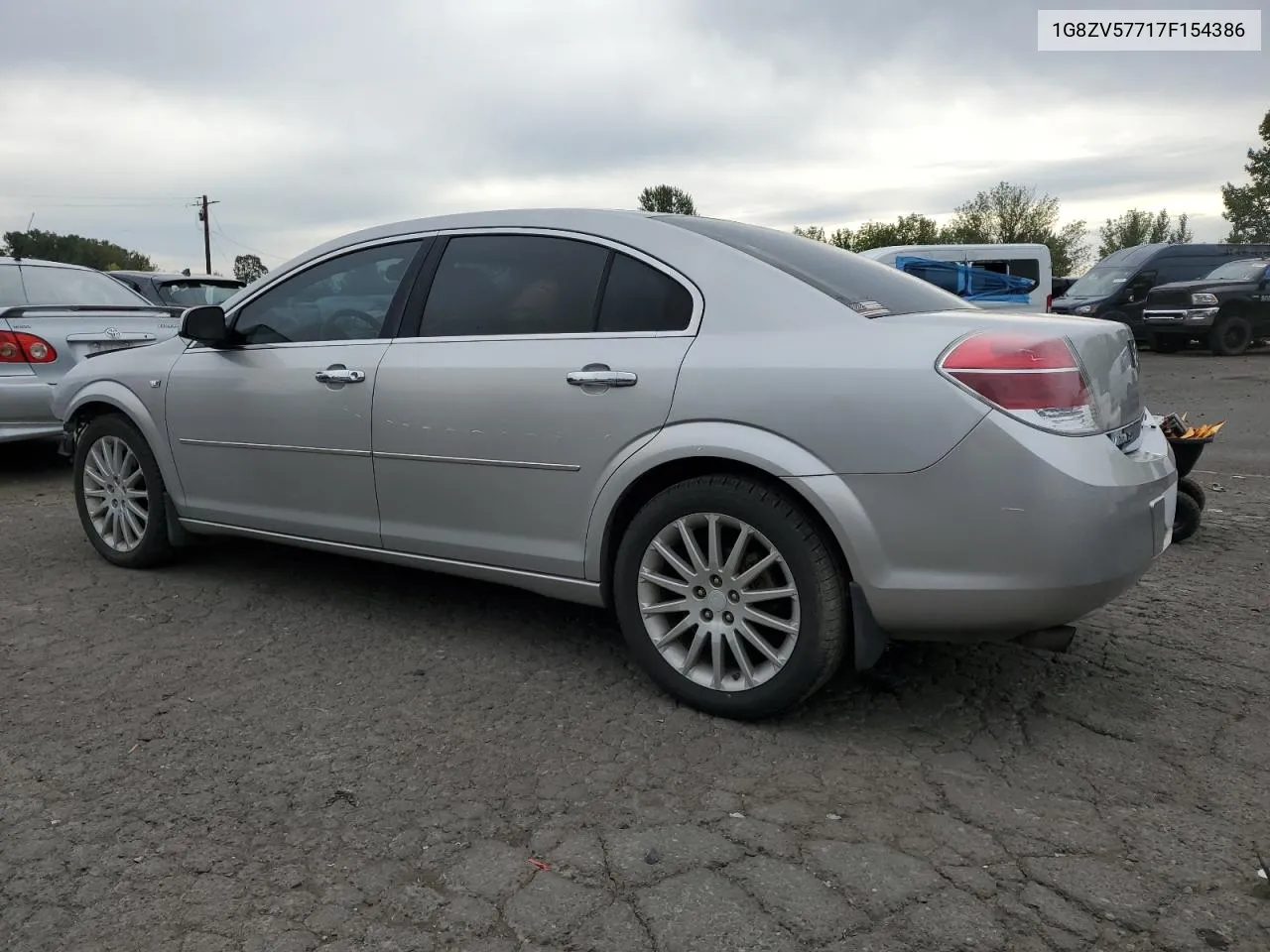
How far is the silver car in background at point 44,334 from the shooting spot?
706 cm

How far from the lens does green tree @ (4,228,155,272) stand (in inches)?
2995

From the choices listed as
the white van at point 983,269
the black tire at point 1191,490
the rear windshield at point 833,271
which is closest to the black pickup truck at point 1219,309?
the white van at point 983,269

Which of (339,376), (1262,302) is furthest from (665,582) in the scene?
(1262,302)

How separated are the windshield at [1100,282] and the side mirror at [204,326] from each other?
1953 cm

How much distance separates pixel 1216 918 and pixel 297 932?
6.26 ft

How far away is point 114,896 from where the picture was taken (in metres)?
2.28

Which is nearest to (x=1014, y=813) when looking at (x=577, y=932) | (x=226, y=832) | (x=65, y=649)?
(x=577, y=932)

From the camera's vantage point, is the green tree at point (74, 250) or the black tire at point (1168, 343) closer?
the black tire at point (1168, 343)

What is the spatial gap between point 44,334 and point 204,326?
12.2 ft

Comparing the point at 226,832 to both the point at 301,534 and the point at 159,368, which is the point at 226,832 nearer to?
the point at 301,534

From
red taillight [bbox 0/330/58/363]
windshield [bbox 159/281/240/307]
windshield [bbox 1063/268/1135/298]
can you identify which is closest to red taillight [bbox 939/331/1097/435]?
red taillight [bbox 0/330/58/363]

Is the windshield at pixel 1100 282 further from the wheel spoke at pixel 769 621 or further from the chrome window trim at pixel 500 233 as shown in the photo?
the wheel spoke at pixel 769 621

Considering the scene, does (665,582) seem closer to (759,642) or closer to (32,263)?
(759,642)

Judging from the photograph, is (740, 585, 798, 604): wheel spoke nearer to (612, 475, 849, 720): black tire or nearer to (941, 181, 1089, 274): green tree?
(612, 475, 849, 720): black tire
